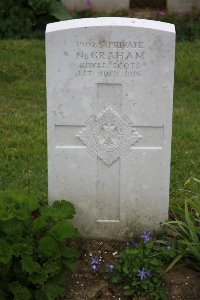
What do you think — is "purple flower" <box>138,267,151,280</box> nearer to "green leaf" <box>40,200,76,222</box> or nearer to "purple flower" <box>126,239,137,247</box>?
"purple flower" <box>126,239,137,247</box>

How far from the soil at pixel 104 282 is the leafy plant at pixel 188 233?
0.07 m

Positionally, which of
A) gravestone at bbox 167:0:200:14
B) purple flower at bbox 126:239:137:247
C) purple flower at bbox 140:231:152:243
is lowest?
purple flower at bbox 126:239:137:247

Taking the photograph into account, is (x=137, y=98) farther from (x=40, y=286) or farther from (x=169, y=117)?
(x=40, y=286)

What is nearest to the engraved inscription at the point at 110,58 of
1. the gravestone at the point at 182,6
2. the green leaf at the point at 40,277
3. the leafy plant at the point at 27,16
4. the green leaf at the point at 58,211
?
the green leaf at the point at 58,211

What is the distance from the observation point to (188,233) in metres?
3.79

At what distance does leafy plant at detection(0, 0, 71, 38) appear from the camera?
908cm

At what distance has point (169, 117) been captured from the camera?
3682 millimetres

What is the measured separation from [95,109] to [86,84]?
0.14 meters

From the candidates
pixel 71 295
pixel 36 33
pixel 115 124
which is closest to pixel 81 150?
pixel 115 124

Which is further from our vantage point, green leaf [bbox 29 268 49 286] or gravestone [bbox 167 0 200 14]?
gravestone [bbox 167 0 200 14]

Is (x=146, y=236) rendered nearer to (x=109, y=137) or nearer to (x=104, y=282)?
(x=104, y=282)

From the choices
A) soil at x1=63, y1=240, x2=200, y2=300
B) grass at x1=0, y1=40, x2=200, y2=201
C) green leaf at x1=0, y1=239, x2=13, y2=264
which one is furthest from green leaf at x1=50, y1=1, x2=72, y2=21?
green leaf at x1=0, y1=239, x2=13, y2=264

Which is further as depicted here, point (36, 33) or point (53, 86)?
point (36, 33)

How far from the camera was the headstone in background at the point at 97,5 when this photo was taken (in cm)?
965
